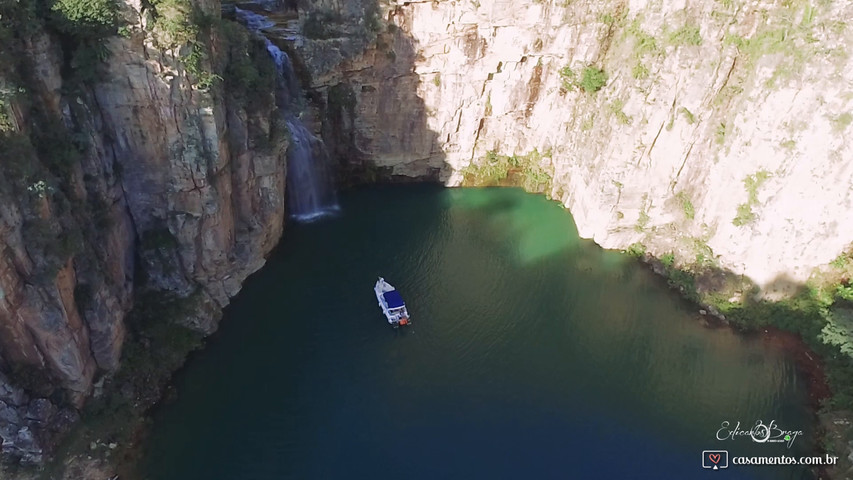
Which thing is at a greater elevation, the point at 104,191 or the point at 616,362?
the point at 104,191

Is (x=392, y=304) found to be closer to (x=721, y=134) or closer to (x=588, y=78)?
(x=588, y=78)

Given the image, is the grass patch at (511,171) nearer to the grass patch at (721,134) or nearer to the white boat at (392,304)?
the grass patch at (721,134)

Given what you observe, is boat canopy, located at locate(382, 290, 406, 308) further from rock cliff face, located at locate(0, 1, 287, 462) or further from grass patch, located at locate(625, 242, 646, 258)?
grass patch, located at locate(625, 242, 646, 258)

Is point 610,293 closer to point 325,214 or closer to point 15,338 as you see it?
point 325,214

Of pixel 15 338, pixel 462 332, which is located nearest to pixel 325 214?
pixel 462 332
